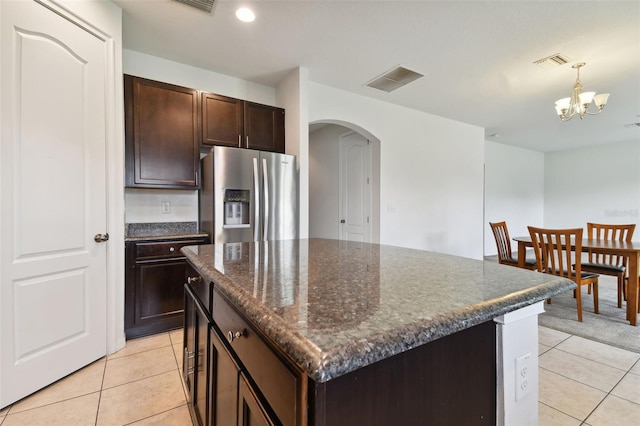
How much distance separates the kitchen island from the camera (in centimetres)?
47

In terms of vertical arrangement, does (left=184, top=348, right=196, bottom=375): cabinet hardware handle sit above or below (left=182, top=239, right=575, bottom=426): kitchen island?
Answer: below

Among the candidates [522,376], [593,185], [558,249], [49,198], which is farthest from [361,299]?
[593,185]

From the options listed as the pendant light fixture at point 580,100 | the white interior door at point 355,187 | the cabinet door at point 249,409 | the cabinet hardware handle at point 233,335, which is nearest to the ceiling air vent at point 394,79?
the white interior door at point 355,187

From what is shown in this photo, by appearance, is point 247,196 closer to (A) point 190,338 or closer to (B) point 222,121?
(B) point 222,121

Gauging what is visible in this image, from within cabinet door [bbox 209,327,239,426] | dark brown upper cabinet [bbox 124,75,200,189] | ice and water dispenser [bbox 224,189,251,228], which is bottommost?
cabinet door [bbox 209,327,239,426]

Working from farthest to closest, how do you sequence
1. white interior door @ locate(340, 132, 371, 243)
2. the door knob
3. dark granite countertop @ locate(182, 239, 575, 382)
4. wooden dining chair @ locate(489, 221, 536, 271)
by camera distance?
white interior door @ locate(340, 132, 371, 243)
wooden dining chair @ locate(489, 221, 536, 271)
the door knob
dark granite countertop @ locate(182, 239, 575, 382)

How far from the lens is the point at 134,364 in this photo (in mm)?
2098

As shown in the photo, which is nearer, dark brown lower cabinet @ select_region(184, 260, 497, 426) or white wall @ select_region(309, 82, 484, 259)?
dark brown lower cabinet @ select_region(184, 260, 497, 426)

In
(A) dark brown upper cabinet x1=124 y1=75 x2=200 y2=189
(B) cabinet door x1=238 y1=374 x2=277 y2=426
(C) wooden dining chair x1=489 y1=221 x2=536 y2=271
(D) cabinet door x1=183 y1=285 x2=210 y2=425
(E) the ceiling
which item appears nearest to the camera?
(B) cabinet door x1=238 y1=374 x2=277 y2=426

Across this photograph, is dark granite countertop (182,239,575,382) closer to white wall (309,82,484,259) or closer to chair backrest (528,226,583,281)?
chair backrest (528,226,583,281)

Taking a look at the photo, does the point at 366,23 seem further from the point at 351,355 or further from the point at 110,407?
the point at 110,407

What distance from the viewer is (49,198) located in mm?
1856

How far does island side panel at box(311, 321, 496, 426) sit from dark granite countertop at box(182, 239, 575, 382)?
0.25 ft

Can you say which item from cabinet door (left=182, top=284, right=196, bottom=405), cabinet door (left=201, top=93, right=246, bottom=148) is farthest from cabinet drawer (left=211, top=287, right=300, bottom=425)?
cabinet door (left=201, top=93, right=246, bottom=148)
